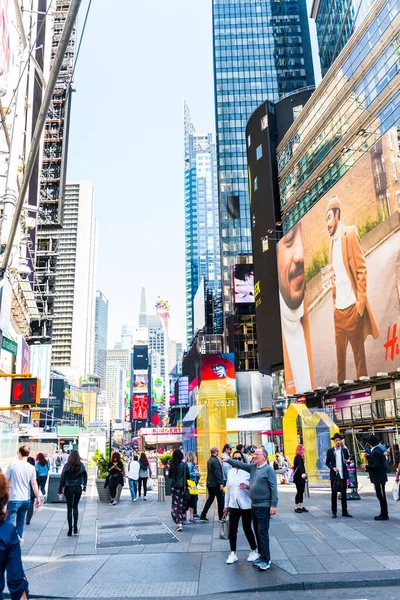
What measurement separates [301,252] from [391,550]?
41.6 m

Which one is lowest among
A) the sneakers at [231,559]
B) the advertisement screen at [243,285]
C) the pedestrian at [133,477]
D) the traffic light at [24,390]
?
the sneakers at [231,559]

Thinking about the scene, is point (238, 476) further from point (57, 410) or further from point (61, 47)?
point (57, 410)

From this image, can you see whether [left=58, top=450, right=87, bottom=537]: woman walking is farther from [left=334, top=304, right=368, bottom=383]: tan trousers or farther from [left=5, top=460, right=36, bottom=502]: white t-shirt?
[left=334, top=304, right=368, bottom=383]: tan trousers

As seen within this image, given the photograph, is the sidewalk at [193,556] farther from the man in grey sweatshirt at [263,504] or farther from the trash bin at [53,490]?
the trash bin at [53,490]

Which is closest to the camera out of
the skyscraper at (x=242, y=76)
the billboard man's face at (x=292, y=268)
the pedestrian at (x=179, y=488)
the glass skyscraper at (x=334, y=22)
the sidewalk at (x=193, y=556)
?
the sidewalk at (x=193, y=556)

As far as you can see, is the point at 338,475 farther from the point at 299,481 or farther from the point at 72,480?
the point at 72,480

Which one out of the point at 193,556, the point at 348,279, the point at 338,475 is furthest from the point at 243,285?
the point at 193,556

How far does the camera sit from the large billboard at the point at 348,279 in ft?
113

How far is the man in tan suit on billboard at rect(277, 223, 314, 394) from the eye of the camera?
159 ft

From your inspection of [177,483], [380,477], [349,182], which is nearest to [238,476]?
[177,483]

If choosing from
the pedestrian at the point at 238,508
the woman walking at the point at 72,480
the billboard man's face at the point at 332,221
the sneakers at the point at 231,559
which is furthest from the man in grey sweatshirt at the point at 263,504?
the billboard man's face at the point at 332,221

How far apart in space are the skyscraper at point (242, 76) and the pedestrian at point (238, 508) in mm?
80621

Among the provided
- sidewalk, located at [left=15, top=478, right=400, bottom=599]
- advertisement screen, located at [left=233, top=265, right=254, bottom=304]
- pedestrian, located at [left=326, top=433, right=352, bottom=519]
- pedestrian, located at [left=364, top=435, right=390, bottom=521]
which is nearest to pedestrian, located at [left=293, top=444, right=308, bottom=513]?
sidewalk, located at [left=15, top=478, right=400, bottom=599]

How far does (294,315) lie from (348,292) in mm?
11546
